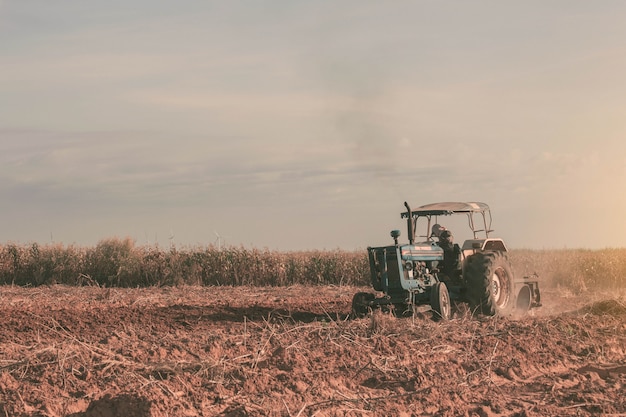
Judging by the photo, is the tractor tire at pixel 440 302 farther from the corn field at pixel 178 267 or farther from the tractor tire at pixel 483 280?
the corn field at pixel 178 267

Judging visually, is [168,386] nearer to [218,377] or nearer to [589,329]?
[218,377]

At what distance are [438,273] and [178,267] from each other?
1311 cm

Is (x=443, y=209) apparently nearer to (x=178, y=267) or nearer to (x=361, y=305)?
(x=361, y=305)

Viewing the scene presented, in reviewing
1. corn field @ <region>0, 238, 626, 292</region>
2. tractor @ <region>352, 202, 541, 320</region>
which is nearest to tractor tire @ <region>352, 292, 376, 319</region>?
tractor @ <region>352, 202, 541, 320</region>

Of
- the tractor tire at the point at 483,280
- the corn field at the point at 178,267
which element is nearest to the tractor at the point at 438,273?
the tractor tire at the point at 483,280

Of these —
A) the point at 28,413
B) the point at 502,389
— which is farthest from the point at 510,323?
the point at 28,413

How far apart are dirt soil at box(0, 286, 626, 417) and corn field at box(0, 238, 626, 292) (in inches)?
468

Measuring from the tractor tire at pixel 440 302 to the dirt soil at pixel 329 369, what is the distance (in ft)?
0.74

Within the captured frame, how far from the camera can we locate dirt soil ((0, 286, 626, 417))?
773 cm

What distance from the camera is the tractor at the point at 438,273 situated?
14.0 meters

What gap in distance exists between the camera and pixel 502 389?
353 inches

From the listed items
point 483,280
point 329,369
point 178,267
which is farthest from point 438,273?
point 178,267

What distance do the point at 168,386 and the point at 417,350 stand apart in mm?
3794

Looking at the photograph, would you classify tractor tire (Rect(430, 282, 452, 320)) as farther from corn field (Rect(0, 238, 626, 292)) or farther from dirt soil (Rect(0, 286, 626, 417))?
corn field (Rect(0, 238, 626, 292))
